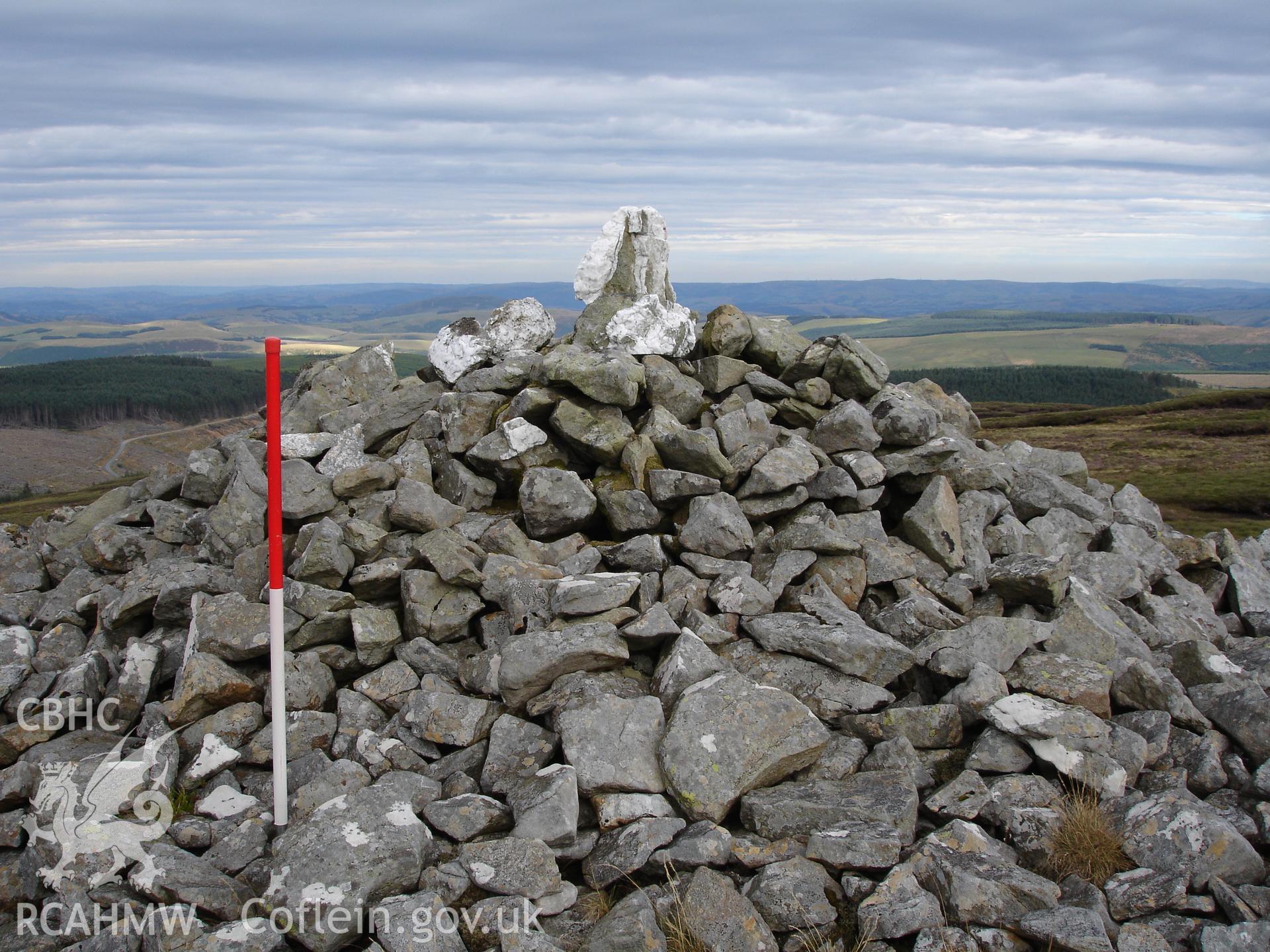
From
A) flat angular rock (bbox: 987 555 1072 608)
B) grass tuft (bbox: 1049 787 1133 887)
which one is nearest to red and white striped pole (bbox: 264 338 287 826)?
grass tuft (bbox: 1049 787 1133 887)

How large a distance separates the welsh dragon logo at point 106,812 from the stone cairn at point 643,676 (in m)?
0.05

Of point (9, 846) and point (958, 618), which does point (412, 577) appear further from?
point (958, 618)

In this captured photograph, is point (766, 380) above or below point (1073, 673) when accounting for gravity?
above

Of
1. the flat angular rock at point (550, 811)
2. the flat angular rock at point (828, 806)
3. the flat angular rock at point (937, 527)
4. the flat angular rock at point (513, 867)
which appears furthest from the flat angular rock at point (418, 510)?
the flat angular rock at point (937, 527)

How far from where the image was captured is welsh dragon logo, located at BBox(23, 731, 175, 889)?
850 cm

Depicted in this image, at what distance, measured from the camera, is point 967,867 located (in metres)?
8.21

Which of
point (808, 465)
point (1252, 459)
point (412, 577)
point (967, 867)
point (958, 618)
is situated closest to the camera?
point (967, 867)

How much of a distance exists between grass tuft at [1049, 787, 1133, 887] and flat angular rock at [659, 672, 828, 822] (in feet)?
8.05

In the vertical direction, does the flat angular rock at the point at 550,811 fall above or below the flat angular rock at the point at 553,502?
below

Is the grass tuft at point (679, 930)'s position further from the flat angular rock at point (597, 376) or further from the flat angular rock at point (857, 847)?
the flat angular rock at point (597, 376)

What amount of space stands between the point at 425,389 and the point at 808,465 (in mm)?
7355

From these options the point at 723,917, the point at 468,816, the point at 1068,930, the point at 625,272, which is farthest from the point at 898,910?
the point at 625,272

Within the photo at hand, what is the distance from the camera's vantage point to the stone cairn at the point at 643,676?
26.2ft

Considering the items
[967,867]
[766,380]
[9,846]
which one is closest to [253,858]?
[9,846]
